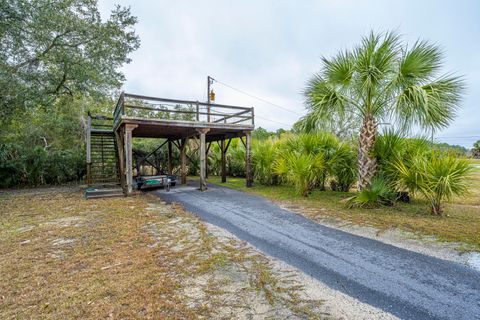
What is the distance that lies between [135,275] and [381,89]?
6252 millimetres

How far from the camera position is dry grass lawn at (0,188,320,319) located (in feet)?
6.84

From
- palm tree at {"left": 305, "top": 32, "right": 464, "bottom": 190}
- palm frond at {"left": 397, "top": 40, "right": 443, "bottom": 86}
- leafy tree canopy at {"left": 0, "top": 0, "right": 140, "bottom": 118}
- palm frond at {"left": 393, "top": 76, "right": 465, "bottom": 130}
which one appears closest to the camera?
palm frond at {"left": 393, "top": 76, "right": 465, "bottom": 130}

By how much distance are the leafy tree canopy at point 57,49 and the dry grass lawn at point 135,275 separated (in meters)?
6.12

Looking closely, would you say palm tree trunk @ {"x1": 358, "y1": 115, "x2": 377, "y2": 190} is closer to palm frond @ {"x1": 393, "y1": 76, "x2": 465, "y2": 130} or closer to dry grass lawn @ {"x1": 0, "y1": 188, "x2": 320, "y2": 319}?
palm frond @ {"x1": 393, "y1": 76, "x2": 465, "y2": 130}

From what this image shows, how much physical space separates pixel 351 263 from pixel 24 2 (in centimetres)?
1082

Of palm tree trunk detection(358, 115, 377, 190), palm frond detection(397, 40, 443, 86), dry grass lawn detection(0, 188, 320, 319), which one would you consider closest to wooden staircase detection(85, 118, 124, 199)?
dry grass lawn detection(0, 188, 320, 319)

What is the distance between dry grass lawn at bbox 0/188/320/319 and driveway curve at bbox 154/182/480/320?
0.51 metres

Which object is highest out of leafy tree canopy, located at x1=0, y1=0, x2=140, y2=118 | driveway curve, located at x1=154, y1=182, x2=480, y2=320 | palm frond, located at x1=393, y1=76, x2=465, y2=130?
leafy tree canopy, located at x1=0, y1=0, x2=140, y2=118

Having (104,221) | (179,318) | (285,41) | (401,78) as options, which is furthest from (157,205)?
(285,41)

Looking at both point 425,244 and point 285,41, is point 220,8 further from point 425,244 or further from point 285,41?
point 425,244

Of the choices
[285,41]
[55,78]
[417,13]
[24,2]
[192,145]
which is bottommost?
[192,145]

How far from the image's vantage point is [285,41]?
13.1 metres

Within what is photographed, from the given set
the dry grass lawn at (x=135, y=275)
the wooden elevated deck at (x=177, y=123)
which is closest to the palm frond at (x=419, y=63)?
the dry grass lawn at (x=135, y=275)

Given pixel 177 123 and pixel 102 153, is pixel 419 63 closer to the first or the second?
pixel 177 123
